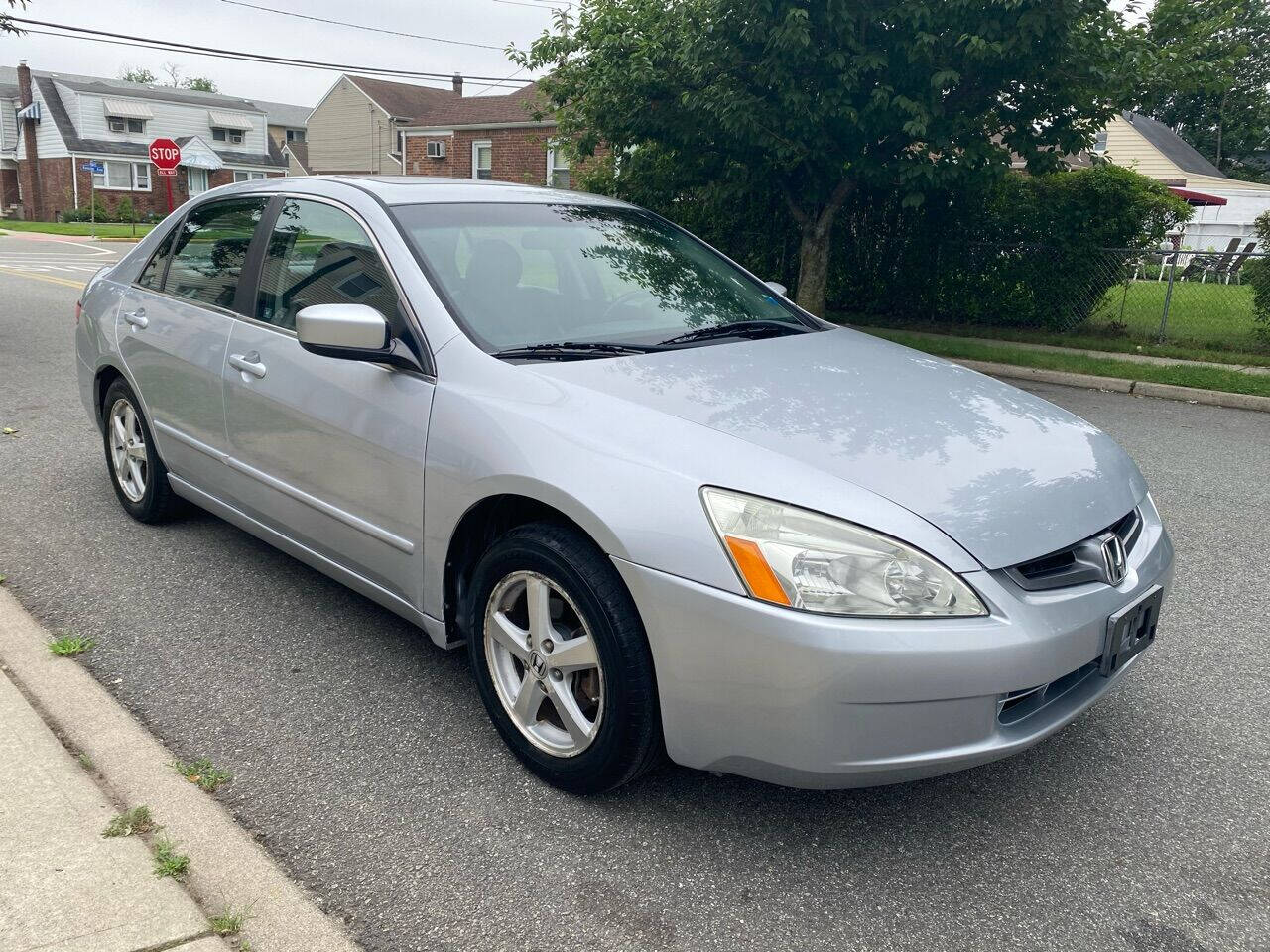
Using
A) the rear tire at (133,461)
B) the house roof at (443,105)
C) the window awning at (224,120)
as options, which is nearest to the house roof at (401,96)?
the house roof at (443,105)

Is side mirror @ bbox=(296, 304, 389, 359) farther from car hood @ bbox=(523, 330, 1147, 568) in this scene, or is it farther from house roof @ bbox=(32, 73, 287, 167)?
house roof @ bbox=(32, 73, 287, 167)

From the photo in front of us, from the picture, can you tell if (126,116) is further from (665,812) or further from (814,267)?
(665,812)

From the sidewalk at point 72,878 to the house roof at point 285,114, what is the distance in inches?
3007

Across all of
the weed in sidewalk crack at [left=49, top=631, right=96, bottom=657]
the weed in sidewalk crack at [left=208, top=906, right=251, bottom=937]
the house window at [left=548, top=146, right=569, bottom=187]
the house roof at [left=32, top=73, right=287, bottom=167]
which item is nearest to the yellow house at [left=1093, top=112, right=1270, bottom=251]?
the house window at [left=548, top=146, right=569, bottom=187]

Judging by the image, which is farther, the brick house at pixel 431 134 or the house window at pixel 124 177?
the house window at pixel 124 177

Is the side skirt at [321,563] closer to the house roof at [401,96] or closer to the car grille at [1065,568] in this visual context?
the car grille at [1065,568]

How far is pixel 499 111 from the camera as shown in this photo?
35969mm

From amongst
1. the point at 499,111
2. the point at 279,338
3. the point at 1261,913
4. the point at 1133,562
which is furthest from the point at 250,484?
the point at 499,111

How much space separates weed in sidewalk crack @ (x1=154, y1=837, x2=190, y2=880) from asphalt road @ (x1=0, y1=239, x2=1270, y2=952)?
0.24 m

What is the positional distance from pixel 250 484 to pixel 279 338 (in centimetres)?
59

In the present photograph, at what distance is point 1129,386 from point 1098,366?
707 millimetres

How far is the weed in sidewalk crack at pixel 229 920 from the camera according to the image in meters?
2.29

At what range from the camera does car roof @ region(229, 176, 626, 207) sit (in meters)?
3.80

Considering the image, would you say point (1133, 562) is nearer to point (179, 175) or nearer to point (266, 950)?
point (266, 950)
